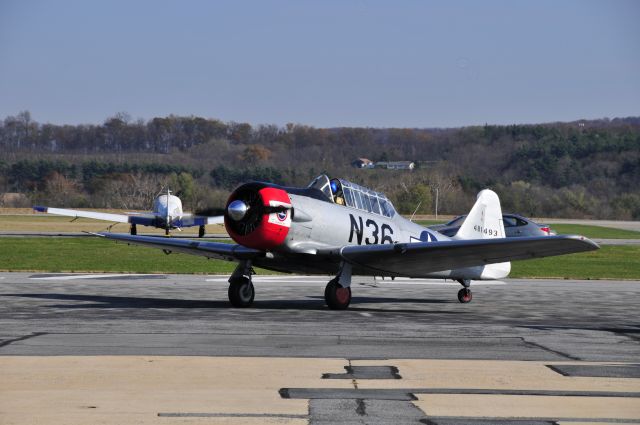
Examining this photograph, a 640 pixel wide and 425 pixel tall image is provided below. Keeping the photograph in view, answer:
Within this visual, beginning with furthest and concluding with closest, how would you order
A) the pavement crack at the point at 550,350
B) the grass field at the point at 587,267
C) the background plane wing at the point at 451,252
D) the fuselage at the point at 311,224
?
the grass field at the point at 587,267
the fuselage at the point at 311,224
the background plane wing at the point at 451,252
the pavement crack at the point at 550,350

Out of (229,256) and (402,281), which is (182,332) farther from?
(402,281)

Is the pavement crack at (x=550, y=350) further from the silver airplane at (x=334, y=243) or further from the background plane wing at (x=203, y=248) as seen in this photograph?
the background plane wing at (x=203, y=248)

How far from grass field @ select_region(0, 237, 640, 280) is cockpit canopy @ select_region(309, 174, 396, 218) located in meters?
10.9

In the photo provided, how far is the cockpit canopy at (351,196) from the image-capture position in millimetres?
18938

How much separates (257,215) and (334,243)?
1963mm

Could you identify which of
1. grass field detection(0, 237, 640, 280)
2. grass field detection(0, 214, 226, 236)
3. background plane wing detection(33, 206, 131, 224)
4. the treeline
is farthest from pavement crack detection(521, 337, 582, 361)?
the treeline

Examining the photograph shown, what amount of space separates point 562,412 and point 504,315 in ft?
32.2

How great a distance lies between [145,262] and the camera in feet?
110

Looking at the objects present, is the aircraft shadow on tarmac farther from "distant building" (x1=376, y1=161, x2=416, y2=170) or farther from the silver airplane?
"distant building" (x1=376, y1=161, x2=416, y2=170)

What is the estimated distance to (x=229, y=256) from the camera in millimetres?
19547

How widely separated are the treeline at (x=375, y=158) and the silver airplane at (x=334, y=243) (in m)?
55.8

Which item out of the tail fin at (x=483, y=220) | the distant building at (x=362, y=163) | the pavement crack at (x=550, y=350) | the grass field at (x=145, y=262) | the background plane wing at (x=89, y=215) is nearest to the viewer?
the pavement crack at (x=550, y=350)

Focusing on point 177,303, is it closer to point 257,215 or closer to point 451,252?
point 257,215

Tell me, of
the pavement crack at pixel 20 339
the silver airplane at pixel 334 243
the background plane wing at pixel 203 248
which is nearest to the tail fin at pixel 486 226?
the silver airplane at pixel 334 243
